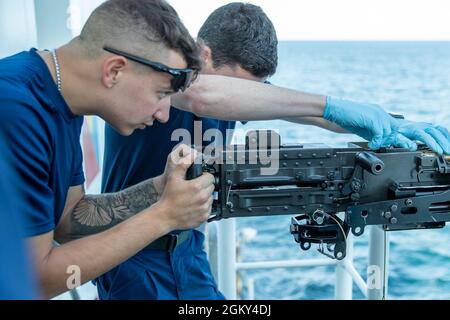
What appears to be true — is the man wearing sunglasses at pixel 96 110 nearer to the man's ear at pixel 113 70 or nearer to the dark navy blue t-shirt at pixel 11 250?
the man's ear at pixel 113 70

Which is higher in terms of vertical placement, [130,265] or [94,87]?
[94,87]

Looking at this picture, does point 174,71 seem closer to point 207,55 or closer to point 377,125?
point 207,55

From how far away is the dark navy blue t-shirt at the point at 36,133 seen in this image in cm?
137

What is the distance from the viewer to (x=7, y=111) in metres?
1.35

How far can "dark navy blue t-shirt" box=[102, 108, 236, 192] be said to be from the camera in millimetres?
2253

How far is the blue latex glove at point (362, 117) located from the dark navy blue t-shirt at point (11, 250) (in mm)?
1717

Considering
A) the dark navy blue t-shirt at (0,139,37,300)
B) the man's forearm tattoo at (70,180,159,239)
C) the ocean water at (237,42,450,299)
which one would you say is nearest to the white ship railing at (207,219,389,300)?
the ocean water at (237,42,450,299)

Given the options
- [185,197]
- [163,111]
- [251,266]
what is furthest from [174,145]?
[251,266]

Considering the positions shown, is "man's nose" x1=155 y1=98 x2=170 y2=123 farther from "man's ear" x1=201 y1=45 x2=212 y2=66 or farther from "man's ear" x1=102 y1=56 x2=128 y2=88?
"man's ear" x1=201 y1=45 x2=212 y2=66

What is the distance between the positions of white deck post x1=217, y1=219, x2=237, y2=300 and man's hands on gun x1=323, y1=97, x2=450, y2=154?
1.29 meters

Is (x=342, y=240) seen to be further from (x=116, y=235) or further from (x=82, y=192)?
(x=82, y=192)

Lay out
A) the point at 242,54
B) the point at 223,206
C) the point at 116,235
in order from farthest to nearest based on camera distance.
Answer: the point at 242,54 → the point at 223,206 → the point at 116,235
